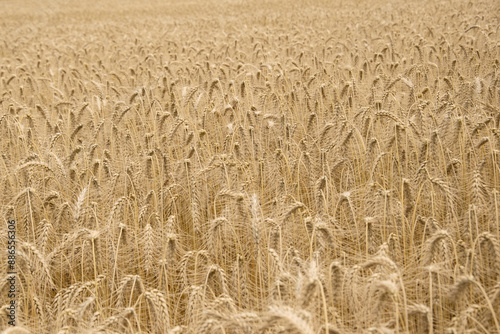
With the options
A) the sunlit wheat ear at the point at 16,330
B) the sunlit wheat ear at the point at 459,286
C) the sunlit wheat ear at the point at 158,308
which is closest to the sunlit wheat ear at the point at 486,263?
the sunlit wheat ear at the point at 459,286

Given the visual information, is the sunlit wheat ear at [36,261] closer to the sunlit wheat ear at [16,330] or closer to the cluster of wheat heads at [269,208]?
the cluster of wheat heads at [269,208]

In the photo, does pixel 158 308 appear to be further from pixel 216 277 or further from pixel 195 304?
pixel 216 277

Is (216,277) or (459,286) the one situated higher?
(459,286)

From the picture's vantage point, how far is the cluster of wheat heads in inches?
71.7

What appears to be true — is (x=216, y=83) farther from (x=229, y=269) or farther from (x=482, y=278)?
(x=482, y=278)

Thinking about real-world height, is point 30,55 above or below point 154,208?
above

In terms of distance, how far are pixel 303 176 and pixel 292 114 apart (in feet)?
3.93

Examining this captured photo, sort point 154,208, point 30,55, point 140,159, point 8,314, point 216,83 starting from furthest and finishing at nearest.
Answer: point 30,55 < point 216,83 < point 140,159 < point 154,208 < point 8,314

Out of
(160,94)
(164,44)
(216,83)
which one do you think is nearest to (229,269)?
(216,83)

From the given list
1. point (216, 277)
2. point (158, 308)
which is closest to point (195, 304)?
point (158, 308)

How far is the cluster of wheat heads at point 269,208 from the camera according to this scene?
5.98 ft

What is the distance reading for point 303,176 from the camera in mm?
3174

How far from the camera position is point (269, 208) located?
9.94ft

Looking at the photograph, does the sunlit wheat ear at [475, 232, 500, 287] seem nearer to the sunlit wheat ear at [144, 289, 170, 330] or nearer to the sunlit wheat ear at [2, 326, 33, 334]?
the sunlit wheat ear at [144, 289, 170, 330]
